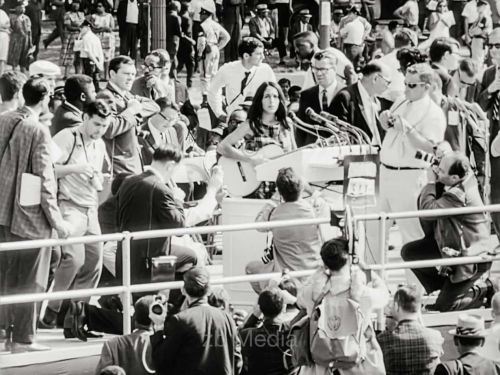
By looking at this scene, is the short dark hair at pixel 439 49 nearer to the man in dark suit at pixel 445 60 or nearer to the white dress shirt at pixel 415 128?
the man in dark suit at pixel 445 60

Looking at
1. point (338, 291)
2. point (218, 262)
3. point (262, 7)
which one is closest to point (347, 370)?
point (338, 291)

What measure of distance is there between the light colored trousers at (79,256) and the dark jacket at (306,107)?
2.51m

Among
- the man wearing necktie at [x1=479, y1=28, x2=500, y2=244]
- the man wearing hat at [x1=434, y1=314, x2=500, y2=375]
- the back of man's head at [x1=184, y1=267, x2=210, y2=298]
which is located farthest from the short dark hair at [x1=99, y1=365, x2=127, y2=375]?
the man wearing necktie at [x1=479, y1=28, x2=500, y2=244]

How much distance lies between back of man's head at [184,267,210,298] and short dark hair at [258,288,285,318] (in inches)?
24.4

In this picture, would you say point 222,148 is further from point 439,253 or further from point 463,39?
point 463,39

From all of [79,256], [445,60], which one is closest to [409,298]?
[79,256]

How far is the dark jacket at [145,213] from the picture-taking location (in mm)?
10117

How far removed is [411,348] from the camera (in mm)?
8977

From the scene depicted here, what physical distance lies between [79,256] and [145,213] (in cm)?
57

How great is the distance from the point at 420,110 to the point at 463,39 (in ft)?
52.6

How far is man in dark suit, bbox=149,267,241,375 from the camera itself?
8.53m

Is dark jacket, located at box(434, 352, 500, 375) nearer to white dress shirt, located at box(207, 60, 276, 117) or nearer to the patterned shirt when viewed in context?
the patterned shirt

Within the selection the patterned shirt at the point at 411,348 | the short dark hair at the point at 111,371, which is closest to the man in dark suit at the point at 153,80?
the patterned shirt at the point at 411,348

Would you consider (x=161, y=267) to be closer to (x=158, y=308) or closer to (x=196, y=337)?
(x=158, y=308)
